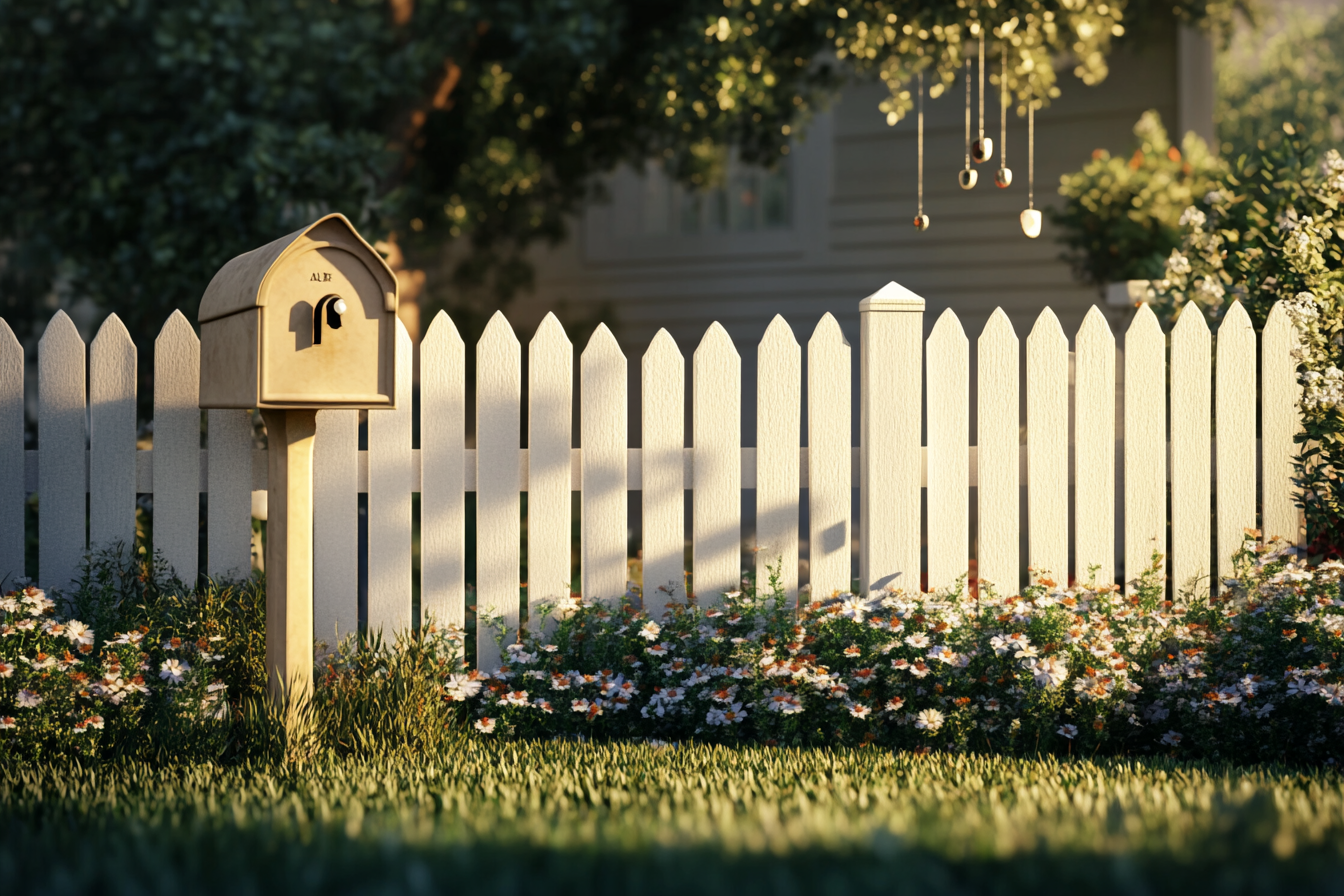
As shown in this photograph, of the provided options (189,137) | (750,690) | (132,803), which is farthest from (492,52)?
(132,803)

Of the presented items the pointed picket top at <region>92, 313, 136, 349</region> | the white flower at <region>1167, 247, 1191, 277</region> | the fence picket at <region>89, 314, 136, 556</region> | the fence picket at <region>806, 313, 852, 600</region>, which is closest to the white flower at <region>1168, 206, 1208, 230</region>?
the white flower at <region>1167, 247, 1191, 277</region>

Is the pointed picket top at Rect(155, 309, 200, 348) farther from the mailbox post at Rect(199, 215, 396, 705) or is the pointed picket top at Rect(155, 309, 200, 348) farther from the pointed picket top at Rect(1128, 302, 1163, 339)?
the pointed picket top at Rect(1128, 302, 1163, 339)

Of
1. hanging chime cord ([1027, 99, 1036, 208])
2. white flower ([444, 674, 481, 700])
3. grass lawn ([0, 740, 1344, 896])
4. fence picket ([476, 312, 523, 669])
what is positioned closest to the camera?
grass lawn ([0, 740, 1344, 896])

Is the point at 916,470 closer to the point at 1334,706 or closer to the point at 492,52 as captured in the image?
the point at 1334,706

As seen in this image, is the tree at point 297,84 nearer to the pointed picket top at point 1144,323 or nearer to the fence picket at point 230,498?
the fence picket at point 230,498

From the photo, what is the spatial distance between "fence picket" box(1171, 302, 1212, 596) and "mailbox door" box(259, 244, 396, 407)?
9.73ft

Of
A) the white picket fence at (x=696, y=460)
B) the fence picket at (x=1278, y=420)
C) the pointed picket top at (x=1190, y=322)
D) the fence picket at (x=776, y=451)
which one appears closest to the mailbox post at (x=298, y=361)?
the white picket fence at (x=696, y=460)

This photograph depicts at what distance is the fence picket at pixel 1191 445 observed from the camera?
168 inches


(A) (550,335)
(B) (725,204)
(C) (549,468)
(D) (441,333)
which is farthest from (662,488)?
(B) (725,204)

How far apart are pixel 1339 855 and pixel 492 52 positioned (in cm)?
724

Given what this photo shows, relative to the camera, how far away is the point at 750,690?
384 cm

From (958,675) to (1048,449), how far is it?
1039mm

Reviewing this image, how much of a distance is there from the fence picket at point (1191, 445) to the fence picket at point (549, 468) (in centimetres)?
216

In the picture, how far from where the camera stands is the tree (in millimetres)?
6203
